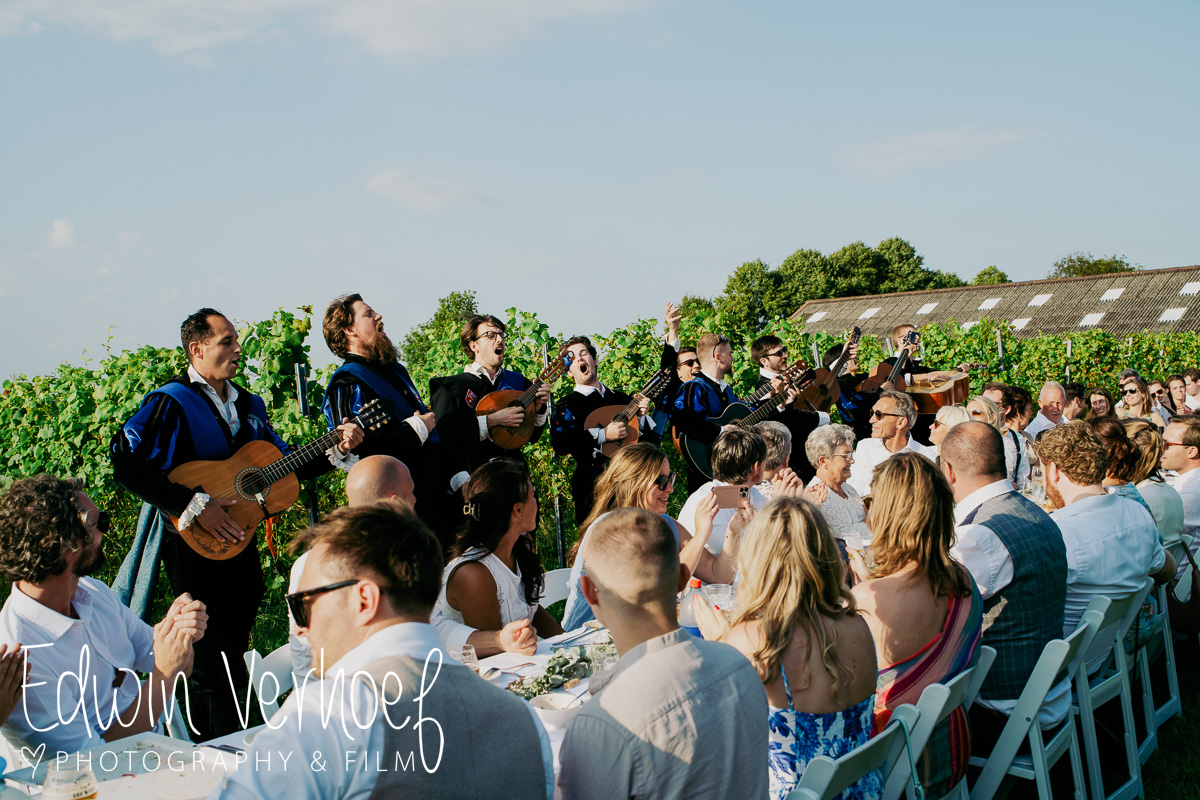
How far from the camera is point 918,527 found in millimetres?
3051

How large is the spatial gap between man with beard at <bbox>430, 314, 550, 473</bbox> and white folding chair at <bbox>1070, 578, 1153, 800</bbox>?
362 cm

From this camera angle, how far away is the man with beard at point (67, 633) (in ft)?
9.03

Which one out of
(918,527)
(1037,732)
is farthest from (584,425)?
(1037,732)

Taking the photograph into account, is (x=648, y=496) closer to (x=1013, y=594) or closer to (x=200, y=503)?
(x=1013, y=594)

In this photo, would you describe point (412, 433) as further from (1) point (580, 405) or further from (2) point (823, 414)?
(2) point (823, 414)

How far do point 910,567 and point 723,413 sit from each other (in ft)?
15.5

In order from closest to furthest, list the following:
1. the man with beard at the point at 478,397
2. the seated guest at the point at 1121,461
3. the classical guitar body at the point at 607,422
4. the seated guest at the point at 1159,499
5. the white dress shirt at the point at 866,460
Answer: the seated guest at the point at 1121,461 < the seated guest at the point at 1159,499 < the man with beard at the point at 478,397 < the white dress shirt at the point at 866,460 < the classical guitar body at the point at 607,422

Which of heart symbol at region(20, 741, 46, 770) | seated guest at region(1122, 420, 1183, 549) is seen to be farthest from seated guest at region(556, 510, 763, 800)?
seated guest at region(1122, 420, 1183, 549)

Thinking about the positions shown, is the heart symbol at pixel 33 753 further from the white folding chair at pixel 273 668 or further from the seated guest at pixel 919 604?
the seated guest at pixel 919 604

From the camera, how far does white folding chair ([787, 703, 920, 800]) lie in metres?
2.13

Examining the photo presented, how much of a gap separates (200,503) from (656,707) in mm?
3184

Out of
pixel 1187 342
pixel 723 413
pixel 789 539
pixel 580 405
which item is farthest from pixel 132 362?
pixel 1187 342

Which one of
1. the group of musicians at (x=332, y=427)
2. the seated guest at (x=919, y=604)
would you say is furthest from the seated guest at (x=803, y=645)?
the group of musicians at (x=332, y=427)

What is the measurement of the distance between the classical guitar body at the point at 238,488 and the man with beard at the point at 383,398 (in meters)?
0.50
